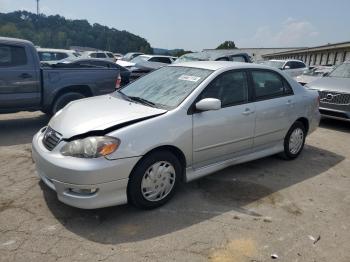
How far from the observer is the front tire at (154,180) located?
376cm

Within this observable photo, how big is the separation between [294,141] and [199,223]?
287 centimetres

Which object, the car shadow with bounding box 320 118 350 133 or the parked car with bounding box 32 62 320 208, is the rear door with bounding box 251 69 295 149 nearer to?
the parked car with bounding box 32 62 320 208

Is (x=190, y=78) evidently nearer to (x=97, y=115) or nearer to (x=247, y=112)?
(x=247, y=112)

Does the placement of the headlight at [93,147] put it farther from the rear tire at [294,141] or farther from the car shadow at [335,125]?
the car shadow at [335,125]

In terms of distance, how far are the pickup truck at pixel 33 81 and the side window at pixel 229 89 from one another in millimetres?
3929

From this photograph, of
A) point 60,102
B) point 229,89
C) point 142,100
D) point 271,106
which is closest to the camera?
point 142,100

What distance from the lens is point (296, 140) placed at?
5977 mm

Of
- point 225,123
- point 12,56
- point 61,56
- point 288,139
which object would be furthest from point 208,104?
point 61,56

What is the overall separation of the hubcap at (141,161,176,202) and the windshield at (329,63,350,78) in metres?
7.40

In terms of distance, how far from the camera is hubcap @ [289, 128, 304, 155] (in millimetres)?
5875

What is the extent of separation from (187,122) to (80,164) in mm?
1307

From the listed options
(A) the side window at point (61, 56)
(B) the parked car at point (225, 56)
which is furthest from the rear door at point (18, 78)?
(A) the side window at point (61, 56)

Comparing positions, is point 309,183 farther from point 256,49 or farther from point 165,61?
point 256,49

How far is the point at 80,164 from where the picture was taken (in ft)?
11.4
